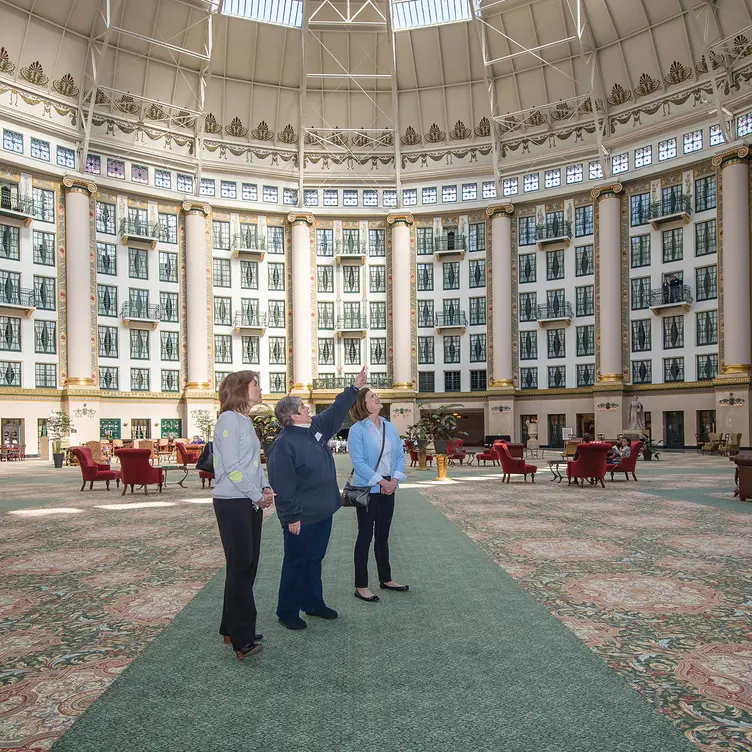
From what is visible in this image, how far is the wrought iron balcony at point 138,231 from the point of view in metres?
37.6

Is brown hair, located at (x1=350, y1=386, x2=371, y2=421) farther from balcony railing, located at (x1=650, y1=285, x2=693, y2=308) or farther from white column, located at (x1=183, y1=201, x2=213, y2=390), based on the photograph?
white column, located at (x1=183, y1=201, x2=213, y2=390)

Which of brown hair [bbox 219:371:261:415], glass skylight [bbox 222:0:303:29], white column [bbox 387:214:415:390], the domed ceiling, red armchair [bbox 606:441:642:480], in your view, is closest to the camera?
brown hair [bbox 219:371:261:415]

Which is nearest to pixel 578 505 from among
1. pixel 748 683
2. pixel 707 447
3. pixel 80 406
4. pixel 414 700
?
pixel 748 683

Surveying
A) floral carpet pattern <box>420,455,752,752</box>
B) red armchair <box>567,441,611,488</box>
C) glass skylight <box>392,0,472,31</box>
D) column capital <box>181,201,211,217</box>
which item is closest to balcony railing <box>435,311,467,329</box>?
column capital <box>181,201,211,217</box>

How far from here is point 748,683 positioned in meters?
3.56

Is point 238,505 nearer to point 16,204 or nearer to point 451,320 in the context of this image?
point 16,204

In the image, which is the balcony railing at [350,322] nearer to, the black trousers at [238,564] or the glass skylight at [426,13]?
the glass skylight at [426,13]

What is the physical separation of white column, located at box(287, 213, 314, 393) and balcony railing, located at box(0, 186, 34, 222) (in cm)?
1466

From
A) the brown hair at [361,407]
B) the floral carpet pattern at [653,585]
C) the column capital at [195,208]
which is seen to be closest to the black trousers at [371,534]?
Answer: the brown hair at [361,407]

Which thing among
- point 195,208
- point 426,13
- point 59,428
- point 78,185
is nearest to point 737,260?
point 426,13

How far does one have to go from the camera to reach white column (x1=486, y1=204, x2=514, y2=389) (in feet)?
133

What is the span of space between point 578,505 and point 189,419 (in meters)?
30.2

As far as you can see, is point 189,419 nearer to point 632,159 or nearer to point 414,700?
point 632,159

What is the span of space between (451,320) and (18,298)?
24.9 m
